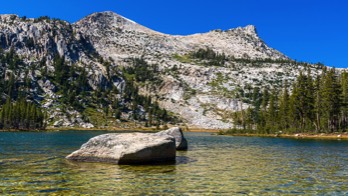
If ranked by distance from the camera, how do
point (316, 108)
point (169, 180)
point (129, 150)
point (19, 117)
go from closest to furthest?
1. point (169, 180)
2. point (129, 150)
3. point (316, 108)
4. point (19, 117)

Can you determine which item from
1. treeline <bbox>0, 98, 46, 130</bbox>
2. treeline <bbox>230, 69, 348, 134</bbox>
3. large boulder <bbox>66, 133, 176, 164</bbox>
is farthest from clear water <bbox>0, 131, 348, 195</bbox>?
treeline <bbox>0, 98, 46, 130</bbox>

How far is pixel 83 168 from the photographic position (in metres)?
26.6

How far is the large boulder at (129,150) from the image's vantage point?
29812mm

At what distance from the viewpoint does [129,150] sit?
1174 inches

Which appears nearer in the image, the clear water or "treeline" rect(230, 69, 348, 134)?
the clear water

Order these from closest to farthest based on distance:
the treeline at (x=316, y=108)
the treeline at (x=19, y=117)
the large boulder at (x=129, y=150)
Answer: the large boulder at (x=129, y=150)
the treeline at (x=316, y=108)
the treeline at (x=19, y=117)

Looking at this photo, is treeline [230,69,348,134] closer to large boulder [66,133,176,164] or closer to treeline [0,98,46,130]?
large boulder [66,133,176,164]

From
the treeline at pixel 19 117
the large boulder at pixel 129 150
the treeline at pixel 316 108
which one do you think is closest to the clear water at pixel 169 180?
the large boulder at pixel 129 150

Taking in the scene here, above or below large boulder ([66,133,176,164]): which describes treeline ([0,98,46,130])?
above

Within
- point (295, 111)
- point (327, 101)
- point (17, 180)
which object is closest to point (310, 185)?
point (17, 180)

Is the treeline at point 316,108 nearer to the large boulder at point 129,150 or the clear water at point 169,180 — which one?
the large boulder at point 129,150

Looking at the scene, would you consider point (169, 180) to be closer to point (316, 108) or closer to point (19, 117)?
point (316, 108)

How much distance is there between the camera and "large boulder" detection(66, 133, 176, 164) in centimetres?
2981

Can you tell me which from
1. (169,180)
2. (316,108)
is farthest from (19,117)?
(169,180)
